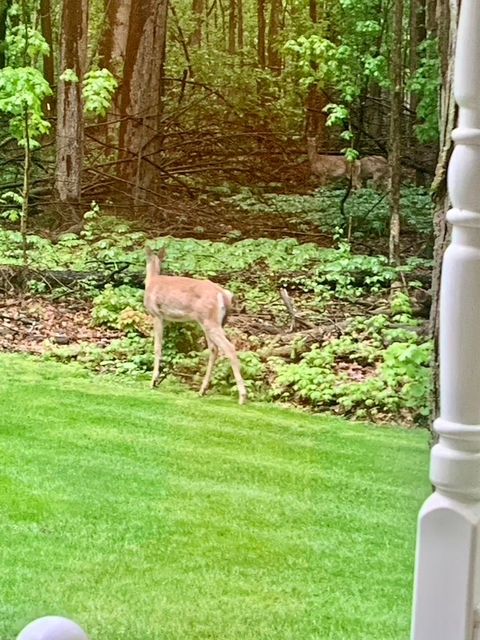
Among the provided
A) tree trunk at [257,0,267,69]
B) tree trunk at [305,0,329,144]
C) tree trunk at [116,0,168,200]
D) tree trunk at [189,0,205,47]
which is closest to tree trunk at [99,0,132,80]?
tree trunk at [116,0,168,200]

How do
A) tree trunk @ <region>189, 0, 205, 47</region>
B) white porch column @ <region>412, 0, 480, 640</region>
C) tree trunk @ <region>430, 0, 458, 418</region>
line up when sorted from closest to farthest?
white porch column @ <region>412, 0, 480, 640</region>
tree trunk @ <region>430, 0, 458, 418</region>
tree trunk @ <region>189, 0, 205, 47</region>

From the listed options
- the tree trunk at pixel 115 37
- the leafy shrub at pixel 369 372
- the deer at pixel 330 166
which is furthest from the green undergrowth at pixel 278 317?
the tree trunk at pixel 115 37

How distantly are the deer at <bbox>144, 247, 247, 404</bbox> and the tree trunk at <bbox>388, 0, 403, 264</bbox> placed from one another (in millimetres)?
320

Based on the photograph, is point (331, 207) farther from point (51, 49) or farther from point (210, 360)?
point (51, 49)

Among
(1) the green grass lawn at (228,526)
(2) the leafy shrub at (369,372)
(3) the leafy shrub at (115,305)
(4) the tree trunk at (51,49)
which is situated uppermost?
(4) the tree trunk at (51,49)

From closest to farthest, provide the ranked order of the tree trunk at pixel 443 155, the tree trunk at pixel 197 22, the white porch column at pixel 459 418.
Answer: the white porch column at pixel 459 418
the tree trunk at pixel 443 155
the tree trunk at pixel 197 22

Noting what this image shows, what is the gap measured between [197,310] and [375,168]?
42 centimetres

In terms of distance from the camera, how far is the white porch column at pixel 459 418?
4.31 feet

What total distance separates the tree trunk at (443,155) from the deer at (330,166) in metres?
0.15

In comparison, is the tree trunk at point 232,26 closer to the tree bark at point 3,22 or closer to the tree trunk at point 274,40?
the tree trunk at point 274,40

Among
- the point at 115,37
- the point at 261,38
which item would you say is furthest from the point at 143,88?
the point at 261,38

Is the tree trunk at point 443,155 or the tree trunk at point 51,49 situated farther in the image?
the tree trunk at point 51,49

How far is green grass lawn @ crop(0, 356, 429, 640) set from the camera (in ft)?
5.27

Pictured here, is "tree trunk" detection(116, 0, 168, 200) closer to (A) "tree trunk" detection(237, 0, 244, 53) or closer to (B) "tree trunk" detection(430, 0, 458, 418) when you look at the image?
(A) "tree trunk" detection(237, 0, 244, 53)
